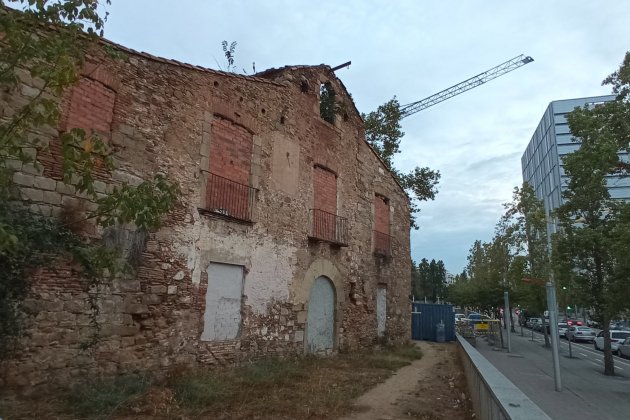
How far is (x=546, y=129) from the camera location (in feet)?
228

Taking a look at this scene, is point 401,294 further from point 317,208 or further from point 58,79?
point 58,79

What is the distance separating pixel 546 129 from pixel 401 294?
62.0 metres

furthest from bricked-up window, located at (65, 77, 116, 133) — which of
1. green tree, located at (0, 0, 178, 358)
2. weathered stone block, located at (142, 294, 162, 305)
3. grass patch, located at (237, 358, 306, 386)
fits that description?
grass patch, located at (237, 358, 306, 386)

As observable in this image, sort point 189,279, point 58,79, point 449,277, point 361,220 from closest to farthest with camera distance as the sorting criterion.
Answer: point 58,79 → point 189,279 → point 361,220 → point 449,277

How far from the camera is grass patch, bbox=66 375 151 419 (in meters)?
6.40

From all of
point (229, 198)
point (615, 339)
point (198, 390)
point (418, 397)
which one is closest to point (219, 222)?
point (229, 198)

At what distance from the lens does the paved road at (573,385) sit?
379 inches

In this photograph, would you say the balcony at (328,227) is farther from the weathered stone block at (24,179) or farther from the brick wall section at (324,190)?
the weathered stone block at (24,179)

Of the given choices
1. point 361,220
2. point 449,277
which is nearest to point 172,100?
point 361,220

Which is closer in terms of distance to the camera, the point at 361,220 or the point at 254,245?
the point at 254,245

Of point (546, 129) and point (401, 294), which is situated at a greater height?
point (546, 129)

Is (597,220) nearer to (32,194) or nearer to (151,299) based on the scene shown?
(151,299)

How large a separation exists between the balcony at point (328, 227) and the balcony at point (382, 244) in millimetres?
2348

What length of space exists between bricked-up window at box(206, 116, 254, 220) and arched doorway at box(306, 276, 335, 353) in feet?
12.1
